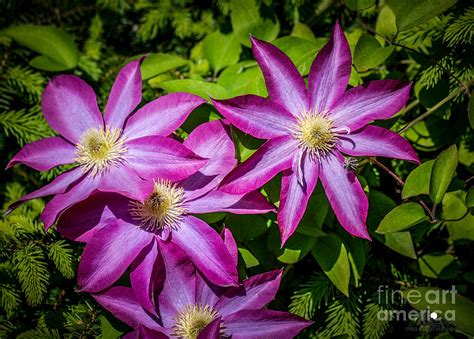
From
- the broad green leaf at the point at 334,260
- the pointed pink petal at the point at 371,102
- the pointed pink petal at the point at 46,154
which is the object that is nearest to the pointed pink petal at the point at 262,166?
the pointed pink petal at the point at 371,102

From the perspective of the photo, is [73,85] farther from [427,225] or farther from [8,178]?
[427,225]

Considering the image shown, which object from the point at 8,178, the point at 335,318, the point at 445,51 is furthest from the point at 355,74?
the point at 8,178

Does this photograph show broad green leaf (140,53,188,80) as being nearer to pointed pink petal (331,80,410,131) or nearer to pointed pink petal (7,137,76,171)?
pointed pink petal (7,137,76,171)

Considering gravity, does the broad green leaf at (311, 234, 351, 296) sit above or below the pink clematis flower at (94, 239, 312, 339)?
above

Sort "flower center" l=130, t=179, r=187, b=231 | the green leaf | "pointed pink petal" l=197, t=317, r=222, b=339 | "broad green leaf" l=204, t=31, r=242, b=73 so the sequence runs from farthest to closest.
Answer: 1. "broad green leaf" l=204, t=31, r=242, b=73
2. the green leaf
3. "flower center" l=130, t=179, r=187, b=231
4. "pointed pink petal" l=197, t=317, r=222, b=339

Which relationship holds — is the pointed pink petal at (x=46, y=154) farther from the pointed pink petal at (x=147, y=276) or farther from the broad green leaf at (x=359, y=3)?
the broad green leaf at (x=359, y=3)

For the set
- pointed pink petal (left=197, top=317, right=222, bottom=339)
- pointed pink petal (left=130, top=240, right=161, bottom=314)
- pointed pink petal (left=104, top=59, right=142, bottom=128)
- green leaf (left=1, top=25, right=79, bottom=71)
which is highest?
green leaf (left=1, top=25, right=79, bottom=71)

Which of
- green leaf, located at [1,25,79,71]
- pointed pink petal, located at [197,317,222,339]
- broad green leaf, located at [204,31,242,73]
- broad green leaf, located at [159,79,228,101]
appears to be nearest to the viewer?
pointed pink petal, located at [197,317,222,339]

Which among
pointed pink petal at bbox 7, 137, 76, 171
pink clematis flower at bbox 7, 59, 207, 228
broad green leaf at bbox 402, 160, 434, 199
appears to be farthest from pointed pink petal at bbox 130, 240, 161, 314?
broad green leaf at bbox 402, 160, 434, 199
